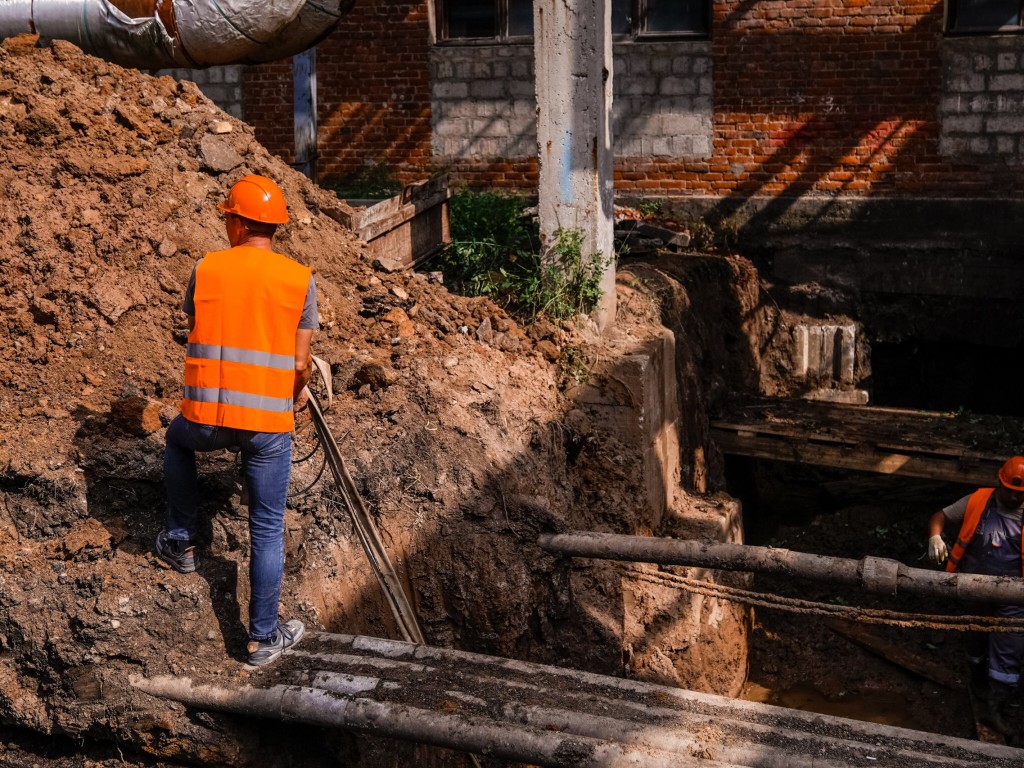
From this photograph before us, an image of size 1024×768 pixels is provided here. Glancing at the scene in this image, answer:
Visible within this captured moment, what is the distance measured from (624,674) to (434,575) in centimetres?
188

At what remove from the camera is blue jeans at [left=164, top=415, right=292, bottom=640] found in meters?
4.51

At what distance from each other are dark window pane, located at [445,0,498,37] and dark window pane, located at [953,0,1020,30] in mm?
4786

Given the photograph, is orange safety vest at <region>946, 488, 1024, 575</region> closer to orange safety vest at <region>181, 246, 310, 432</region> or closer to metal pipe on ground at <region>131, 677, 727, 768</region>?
metal pipe on ground at <region>131, 677, 727, 768</region>

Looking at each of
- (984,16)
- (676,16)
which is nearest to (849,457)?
(984,16)

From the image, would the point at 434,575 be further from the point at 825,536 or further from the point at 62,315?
the point at 825,536

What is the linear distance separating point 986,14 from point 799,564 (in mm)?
7598

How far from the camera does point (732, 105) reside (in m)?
11.6

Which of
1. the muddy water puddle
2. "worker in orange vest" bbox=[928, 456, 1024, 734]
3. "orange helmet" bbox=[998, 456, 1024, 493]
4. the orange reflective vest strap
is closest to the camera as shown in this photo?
"orange helmet" bbox=[998, 456, 1024, 493]

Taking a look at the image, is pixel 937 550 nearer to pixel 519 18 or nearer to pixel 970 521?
pixel 970 521

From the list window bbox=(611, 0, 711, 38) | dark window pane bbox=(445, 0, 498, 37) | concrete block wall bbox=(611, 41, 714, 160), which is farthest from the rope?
dark window pane bbox=(445, 0, 498, 37)

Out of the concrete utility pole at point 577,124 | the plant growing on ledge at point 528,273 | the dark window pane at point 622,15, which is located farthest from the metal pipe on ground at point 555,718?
the dark window pane at point 622,15

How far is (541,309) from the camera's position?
24.9ft

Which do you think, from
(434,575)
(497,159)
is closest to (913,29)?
(497,159)

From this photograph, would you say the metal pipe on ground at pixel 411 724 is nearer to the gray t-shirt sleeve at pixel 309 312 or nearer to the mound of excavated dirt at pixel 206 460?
the mound of excavated dirt at pixel 206 460
